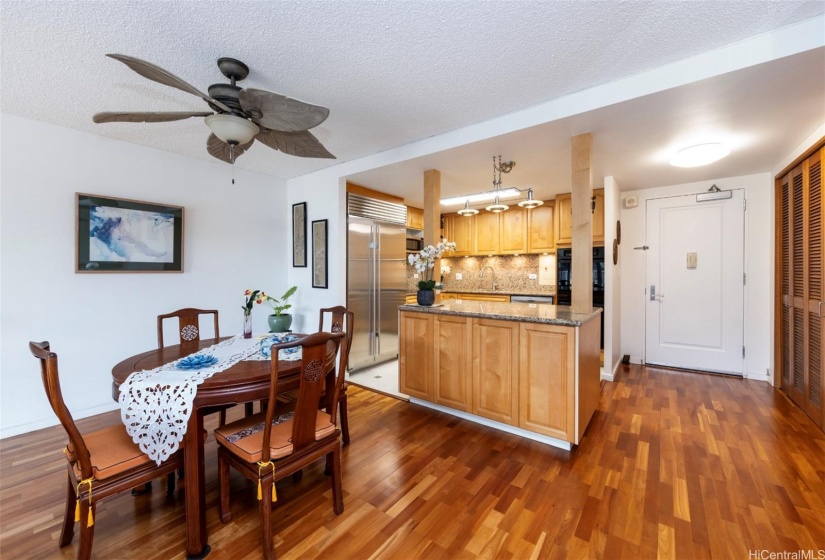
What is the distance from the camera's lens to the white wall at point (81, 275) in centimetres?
266

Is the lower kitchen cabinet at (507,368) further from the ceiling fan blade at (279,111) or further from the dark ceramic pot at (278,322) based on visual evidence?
the ceiling fan blade at (279,111)

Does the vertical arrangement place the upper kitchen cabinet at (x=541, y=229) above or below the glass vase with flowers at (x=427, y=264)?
above

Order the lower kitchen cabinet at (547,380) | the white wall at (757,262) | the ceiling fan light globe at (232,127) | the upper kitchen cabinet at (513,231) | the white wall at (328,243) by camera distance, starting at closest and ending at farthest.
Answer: the ceiling fan light globe at (232,127) → the lower kitchen cabinet at (547,380) → the white wall at (757,262) → the white wall at (328,243) → the upper kitchen cabinet at (513,231)

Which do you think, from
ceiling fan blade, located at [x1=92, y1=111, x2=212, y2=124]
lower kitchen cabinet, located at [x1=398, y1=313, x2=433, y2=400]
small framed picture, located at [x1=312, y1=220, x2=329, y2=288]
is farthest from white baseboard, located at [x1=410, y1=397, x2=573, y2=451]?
ceiling fan blade, located at [x1=92, y1=111, x2=212, y2=124]

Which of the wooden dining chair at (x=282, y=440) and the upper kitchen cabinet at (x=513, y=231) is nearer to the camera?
the wooden dining chair at (x=282, y=440)

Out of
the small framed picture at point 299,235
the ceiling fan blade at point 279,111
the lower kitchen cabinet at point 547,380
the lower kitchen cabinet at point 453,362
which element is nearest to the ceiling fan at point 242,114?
the ceiling fan blade at point 279,111

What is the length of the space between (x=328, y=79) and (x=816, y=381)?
4.46m

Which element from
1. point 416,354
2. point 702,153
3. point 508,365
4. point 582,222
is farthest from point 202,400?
point 702,153

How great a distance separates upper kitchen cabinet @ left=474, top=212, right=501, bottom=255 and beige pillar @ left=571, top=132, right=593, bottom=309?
9.31 ft

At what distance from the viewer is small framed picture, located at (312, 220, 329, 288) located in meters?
4.15

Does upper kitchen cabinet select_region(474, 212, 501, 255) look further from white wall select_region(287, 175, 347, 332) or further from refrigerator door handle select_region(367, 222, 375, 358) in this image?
white wall select_region(287, 175, 347, 332)

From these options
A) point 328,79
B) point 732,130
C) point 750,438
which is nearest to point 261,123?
point 328,79

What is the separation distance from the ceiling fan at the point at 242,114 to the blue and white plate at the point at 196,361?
128cm

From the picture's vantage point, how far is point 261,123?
1.88 m
